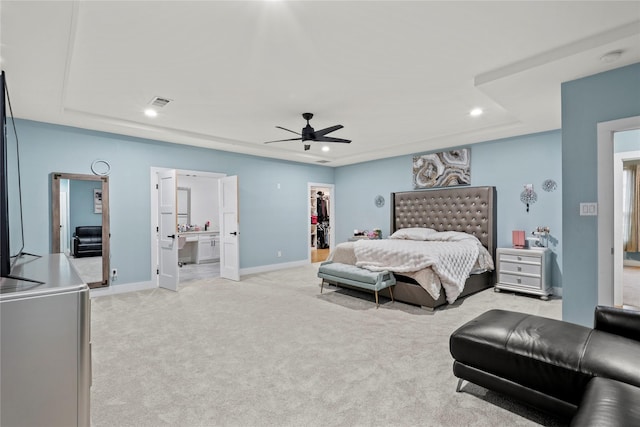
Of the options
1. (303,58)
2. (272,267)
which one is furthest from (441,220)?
(303,58)

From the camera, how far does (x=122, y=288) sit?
488 cm

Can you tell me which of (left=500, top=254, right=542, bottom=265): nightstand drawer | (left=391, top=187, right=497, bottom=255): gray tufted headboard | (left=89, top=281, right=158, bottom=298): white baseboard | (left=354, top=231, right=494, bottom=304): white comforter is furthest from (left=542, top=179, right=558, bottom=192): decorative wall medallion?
(left=89, top=281, right=158, bottom=298): white baseboard

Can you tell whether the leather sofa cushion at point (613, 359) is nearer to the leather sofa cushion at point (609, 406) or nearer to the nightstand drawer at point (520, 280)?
the leather sofa cushion at point (609, 406)

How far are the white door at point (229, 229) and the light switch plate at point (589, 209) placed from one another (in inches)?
189

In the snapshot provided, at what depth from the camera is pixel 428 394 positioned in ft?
6.83

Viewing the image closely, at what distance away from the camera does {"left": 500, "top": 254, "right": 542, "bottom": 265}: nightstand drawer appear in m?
4.44

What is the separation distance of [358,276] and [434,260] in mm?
970

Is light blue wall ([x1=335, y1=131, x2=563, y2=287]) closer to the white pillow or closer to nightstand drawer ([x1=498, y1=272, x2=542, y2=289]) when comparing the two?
nightstand drawer ([x1=498, y1=272, x2=542, y2=289])

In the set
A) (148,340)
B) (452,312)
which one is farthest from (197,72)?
(452,312)

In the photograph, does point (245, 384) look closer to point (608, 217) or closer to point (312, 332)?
point (312, 332)

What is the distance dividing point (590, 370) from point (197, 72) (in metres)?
3.51

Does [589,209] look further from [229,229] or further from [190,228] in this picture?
[190,228]

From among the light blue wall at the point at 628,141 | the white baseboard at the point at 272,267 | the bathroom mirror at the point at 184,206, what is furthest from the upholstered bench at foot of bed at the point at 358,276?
the bathroom mirror at the point at 184,206

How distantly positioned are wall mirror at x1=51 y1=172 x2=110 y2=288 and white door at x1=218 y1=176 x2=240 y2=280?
1.91 metres
